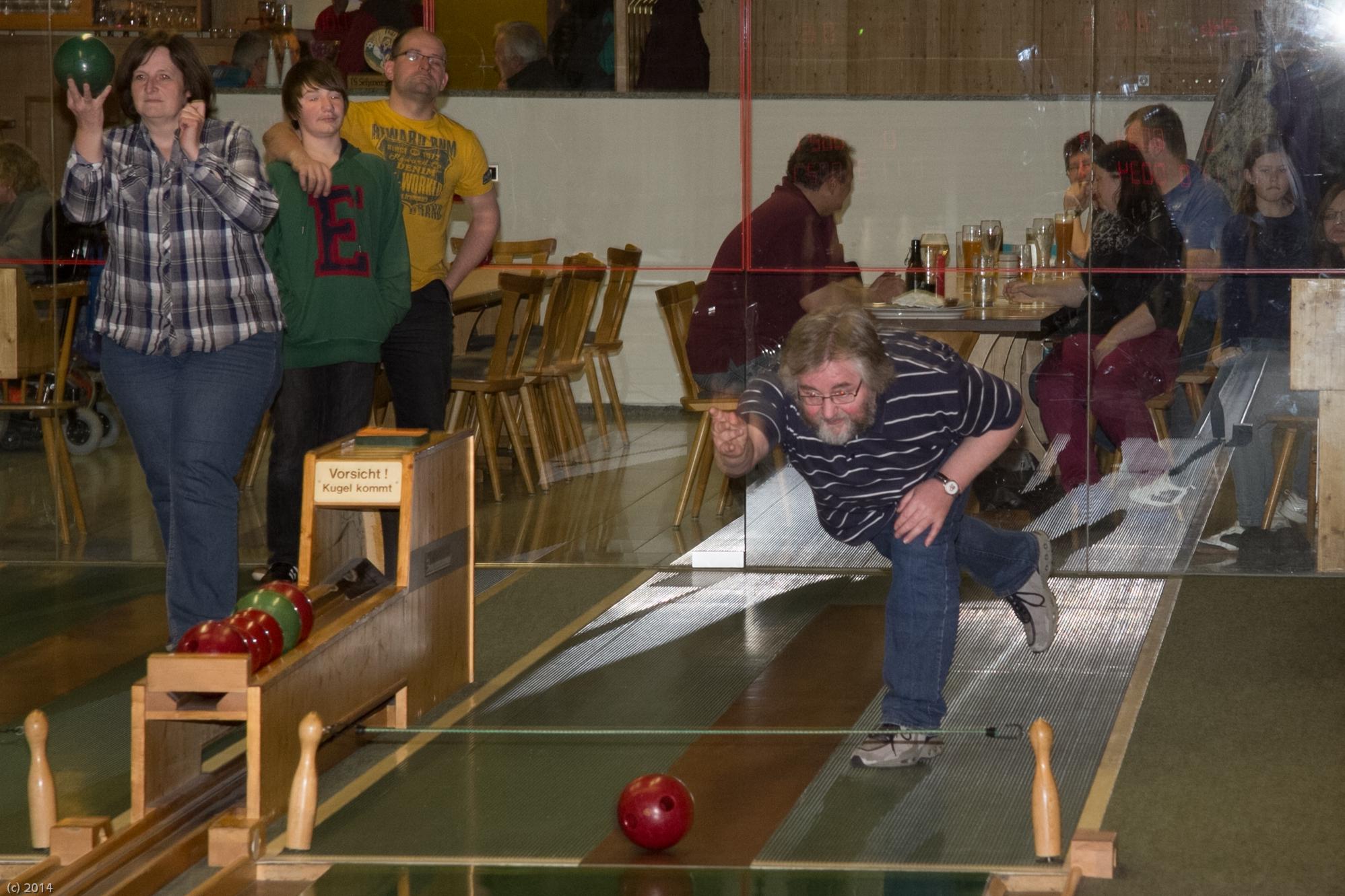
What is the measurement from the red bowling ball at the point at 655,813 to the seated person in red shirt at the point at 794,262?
9.00 ft

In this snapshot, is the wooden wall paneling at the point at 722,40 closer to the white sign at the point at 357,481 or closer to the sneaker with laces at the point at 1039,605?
the sneaker with laces at the point at 1039,605

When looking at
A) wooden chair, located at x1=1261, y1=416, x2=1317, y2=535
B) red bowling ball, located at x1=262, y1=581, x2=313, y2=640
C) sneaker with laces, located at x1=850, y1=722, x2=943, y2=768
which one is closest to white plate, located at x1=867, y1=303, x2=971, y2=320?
wooden chair, located at x1=1261, y1=416, x2=1317, y2=535

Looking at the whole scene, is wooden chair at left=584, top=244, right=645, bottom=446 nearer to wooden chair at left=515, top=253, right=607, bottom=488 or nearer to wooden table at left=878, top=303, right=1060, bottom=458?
wooden chair at left=515, top=253, right=607, bottom=488

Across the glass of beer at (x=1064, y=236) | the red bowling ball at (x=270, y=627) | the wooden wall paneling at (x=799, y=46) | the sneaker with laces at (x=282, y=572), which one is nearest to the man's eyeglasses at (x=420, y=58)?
the wooden wall paneling at (x=799, y=46)

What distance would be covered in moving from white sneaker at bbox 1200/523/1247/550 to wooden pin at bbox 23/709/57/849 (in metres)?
3.95

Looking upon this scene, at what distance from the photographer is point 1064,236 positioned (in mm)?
5629

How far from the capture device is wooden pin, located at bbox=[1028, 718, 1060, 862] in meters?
3.13

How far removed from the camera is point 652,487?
20.0ft

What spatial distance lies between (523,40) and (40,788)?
3479 mm

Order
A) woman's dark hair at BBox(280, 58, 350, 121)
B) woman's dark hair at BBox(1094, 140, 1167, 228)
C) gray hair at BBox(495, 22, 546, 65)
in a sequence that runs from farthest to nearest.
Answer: gray hair at BBox(495, 22, 546, 65)
woman's dark hair at BBox(1094, 140, 1167, 228)
woman's dark hair at BBox(280, 58, 350, 121)

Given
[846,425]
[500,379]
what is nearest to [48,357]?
[500,379]

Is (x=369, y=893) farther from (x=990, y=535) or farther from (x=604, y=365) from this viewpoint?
(x=604, y=365)

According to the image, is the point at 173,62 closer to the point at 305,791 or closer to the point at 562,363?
the point at 305,791

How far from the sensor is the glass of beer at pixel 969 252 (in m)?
5.68
